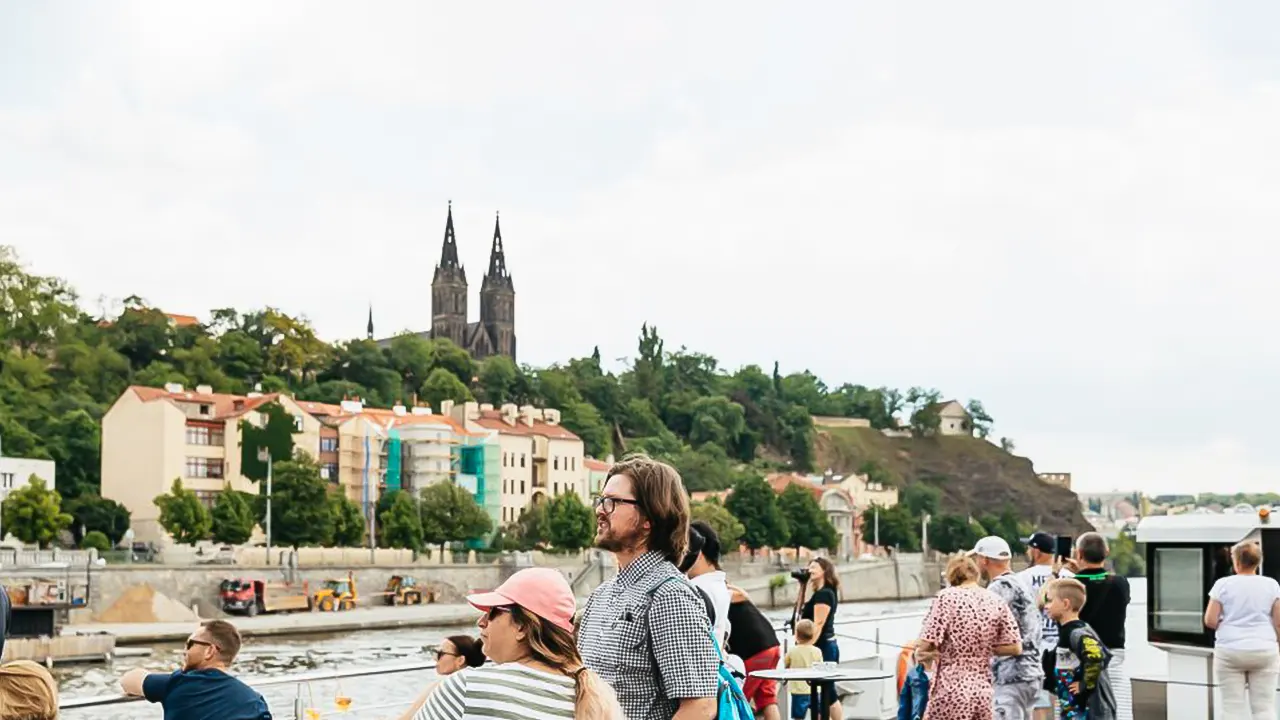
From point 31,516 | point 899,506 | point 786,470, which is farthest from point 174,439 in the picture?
point 786,470

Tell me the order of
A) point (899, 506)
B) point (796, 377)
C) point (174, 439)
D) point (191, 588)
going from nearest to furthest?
point (191, 588) < point (174, 439) < point (899, 506) < point (796, 377)

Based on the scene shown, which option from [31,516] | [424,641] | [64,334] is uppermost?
[64,334]

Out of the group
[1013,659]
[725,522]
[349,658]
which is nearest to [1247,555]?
[1013,659]

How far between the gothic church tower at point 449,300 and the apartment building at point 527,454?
47816 millimetres

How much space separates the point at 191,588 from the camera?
56.9m

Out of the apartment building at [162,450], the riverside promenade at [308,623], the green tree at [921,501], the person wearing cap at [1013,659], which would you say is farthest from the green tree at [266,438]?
the person wearing cap at [1013,659]

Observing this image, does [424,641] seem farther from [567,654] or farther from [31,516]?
[567,654]

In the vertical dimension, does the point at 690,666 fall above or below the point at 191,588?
above

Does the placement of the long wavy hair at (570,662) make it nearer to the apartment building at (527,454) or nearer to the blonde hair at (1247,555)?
the blonde hair at (1247,555)

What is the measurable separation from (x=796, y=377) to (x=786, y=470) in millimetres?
28316

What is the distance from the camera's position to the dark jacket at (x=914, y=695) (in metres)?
7.89

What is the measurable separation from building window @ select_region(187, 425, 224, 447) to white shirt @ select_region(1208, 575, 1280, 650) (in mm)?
65101

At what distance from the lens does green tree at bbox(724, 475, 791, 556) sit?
92.8 m

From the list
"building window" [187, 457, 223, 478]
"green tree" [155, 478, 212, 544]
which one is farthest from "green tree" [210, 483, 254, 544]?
"building window" [187, 457, 223, 478]
